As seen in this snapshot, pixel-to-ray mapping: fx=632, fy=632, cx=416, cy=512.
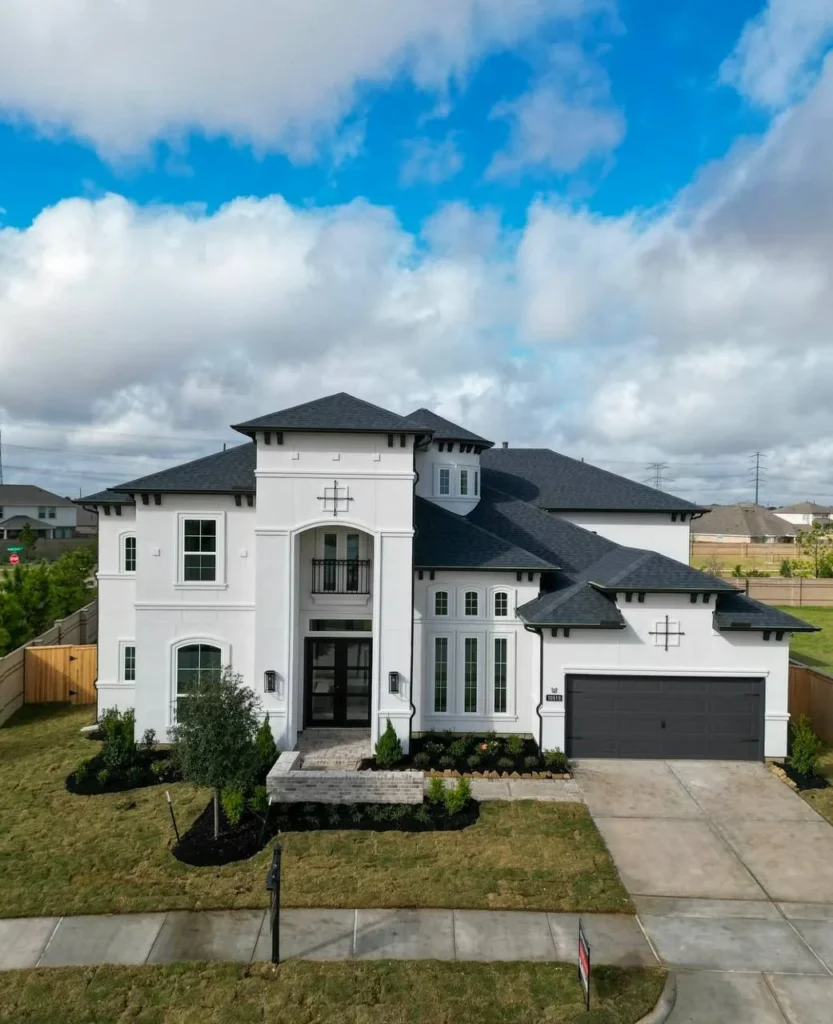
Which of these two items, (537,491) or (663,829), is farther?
(537,491)

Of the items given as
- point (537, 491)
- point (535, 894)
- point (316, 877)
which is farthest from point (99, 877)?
point (537, 491)

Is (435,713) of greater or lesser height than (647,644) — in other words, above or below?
below

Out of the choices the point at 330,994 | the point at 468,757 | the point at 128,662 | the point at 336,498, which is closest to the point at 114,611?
the point at 128,662

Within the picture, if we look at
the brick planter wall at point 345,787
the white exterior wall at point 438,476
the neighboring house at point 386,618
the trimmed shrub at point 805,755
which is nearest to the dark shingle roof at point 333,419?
the neighboring house at point 386,618

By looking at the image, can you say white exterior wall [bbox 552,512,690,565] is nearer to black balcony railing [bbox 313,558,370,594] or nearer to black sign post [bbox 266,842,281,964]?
black balcony railing [bbox 313,558,370,594]

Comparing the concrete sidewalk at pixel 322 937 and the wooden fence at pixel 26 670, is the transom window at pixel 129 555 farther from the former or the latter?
the concrete sidewalk at pixel 322 937

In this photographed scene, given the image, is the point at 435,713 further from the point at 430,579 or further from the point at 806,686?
the point at 806,686

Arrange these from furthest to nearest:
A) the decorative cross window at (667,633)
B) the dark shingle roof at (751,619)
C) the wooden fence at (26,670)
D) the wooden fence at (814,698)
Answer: the wooden fence at (26,670) → the wooden fence at (814,698) → the decorative cross window at (667,633) → the dark shingle roof at (751,619)
